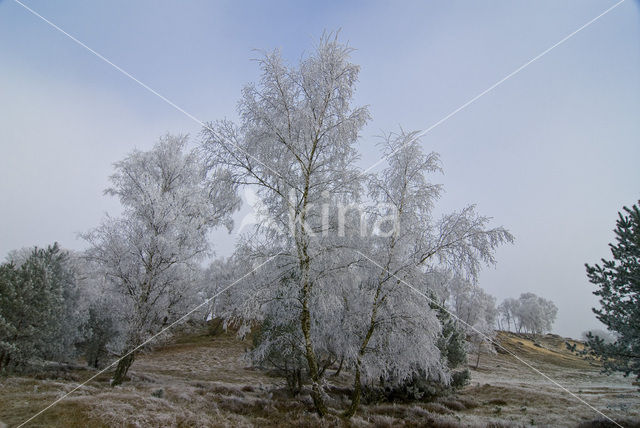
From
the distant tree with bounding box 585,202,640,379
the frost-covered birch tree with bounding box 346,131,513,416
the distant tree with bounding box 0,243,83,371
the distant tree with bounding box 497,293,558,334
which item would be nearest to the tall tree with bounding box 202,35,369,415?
the frost-covered birch tree with bounding box 346,131,513,416

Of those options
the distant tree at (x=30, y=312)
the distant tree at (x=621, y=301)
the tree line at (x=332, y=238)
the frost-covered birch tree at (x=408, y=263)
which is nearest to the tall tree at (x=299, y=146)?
the tree line at (x=332, y=238)

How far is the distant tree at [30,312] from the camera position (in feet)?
43.0

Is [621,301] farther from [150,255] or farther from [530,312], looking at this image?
[530,312]

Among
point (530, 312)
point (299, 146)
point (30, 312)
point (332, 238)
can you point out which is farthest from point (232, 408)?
point (530, 312)

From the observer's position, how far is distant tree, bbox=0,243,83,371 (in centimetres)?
1309

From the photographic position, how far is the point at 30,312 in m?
13.7

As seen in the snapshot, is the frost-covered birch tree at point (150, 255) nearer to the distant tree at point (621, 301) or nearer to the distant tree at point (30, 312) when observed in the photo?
the distant tree at point (30, 312)

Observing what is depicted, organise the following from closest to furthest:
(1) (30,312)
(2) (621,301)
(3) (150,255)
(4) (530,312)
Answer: (2) (621,301) → (3) (150,255) → (1) (30,312) → (4) (530,312)

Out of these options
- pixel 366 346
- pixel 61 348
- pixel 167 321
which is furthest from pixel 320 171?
pixel 61 348

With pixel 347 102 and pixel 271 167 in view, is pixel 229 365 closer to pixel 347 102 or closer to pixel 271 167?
pixel 271 167

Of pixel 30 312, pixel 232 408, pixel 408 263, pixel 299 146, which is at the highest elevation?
pixel 299 146

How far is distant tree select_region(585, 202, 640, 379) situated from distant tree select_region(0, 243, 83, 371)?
72.9ft

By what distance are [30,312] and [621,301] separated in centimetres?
2337

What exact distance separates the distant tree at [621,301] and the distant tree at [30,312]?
22.2m
